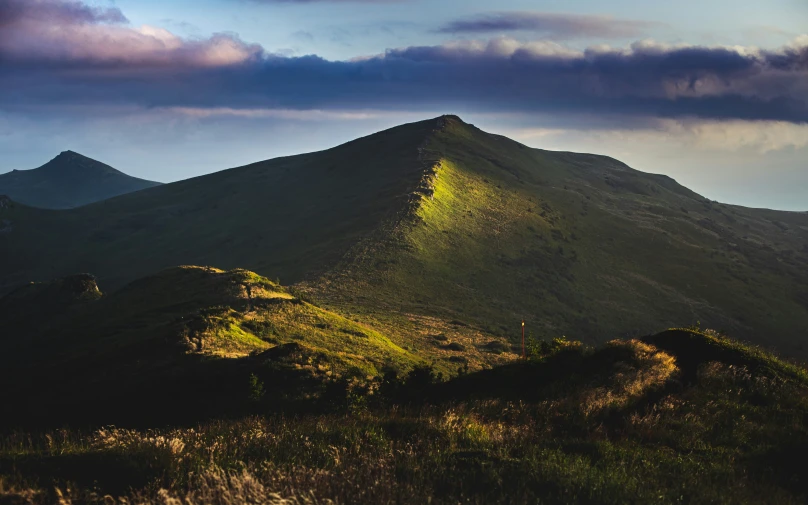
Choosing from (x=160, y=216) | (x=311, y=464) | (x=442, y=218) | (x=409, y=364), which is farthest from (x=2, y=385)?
(x=160, y=216)

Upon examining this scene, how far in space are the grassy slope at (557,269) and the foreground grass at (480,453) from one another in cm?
7063

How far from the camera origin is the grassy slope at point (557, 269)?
103 m

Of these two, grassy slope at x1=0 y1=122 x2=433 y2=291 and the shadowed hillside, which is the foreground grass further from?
grassy slope at x1=0 y1=122 x2=433 y2=291

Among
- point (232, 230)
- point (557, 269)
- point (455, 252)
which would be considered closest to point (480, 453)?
point (455, 252)

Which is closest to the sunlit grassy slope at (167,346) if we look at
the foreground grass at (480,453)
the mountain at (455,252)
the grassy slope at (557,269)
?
the foreground grass at (480,453)

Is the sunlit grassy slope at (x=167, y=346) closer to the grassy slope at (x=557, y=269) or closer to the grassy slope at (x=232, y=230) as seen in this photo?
the grassy slope at (x=557, y=269)

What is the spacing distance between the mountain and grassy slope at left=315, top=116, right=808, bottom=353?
0.44m

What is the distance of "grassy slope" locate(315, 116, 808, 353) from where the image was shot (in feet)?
337

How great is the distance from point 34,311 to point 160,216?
124327 mm

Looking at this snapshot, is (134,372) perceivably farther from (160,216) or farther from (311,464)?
(160,216)

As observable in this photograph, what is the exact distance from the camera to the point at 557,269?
128250mm

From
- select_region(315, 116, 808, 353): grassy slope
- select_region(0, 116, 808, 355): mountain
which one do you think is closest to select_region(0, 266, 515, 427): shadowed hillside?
select_region(0, 116, 808, 355): mountain

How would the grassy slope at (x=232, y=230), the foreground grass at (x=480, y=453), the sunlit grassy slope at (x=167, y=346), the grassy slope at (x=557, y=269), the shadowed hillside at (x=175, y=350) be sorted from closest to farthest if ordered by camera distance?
the foreground grass at (x=480, y=453)
the shadowed hillside at (x=175, y=350)
the sunlit grassy slope at (x=167, y=346)
the grassy slope at (x=557, y=269)
the grassy slope at (x=232, y=230)

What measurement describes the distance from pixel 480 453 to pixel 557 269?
121 meters
